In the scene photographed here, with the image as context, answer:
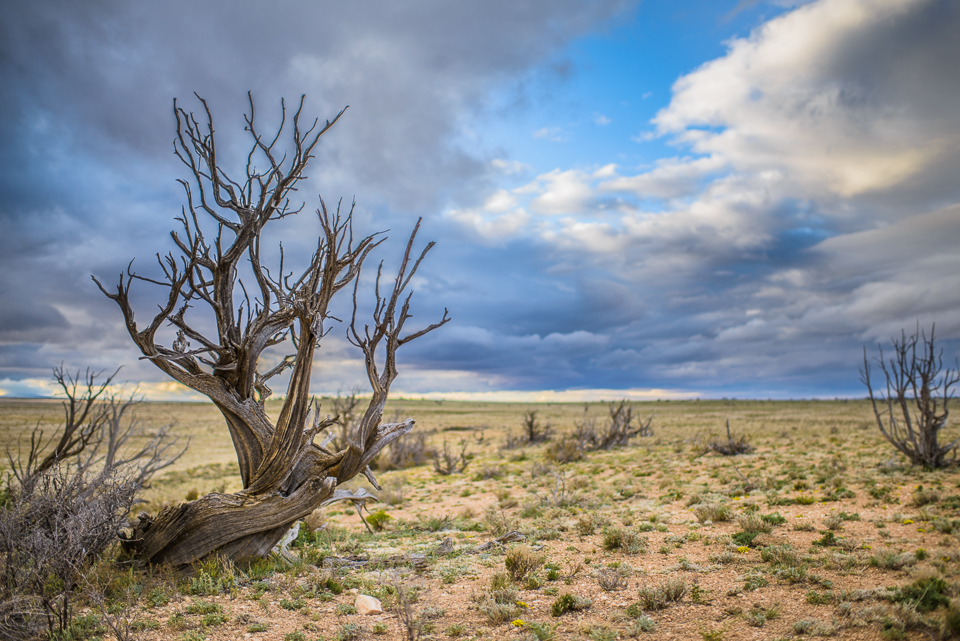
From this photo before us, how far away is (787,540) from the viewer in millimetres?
8578

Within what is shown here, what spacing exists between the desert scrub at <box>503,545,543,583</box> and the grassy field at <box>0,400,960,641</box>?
0.03 metres

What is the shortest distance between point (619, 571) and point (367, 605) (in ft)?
11.5

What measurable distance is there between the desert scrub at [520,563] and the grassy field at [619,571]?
0.09 feet

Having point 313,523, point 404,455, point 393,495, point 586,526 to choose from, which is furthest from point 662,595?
point 404,455

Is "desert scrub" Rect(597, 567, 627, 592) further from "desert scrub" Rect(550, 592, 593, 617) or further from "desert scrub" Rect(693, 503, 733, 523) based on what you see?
"desert scrub" Rect(693, 503, 733, 523)

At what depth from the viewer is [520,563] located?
7.56m

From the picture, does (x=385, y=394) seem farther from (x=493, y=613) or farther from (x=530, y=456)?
(x=530, y=456)

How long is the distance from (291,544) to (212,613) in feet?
10.2

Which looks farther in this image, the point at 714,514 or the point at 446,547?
the point at 714,514

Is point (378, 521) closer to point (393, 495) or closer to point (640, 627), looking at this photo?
point (393, 495)

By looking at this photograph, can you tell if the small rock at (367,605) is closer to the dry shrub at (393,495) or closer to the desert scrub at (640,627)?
the desert scrub at (640,627)

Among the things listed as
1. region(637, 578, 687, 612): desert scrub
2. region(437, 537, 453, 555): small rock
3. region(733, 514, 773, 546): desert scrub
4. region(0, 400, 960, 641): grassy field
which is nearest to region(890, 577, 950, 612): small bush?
region(0, 400, 960, 641): grassy field

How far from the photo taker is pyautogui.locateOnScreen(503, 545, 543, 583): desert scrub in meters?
7.40

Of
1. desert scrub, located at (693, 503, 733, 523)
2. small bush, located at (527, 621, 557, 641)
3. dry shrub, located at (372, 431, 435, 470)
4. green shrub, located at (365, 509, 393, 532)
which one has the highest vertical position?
small bush, located at (527, 621, 557, 641)
